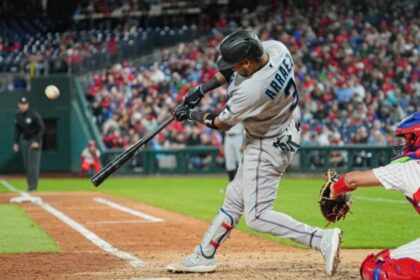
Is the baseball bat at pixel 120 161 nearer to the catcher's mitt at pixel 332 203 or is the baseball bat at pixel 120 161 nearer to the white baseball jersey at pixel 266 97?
the white baseball jersey at pixel 266 97

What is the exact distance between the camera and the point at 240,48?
6.34m

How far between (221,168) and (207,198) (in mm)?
8474

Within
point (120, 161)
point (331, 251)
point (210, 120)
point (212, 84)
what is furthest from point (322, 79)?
point (331, 251)

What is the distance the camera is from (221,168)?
24359mm

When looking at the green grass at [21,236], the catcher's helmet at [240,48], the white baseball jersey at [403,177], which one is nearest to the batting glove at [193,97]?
the catcher's helmet at [240,48]

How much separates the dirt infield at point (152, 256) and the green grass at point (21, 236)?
14 centimetres

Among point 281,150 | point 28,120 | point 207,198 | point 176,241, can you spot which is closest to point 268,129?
point 281,150

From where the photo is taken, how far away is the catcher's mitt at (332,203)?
6184 mm

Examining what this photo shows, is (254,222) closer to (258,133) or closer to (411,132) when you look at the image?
(258,133)

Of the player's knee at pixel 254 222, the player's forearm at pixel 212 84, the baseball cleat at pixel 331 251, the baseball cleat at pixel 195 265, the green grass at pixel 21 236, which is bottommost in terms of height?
the green grass at pixel 21 236

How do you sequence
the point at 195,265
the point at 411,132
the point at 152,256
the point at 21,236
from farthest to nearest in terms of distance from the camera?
the point at 21,236, the point at 152,256, the point at 195,265, the point at 411,132

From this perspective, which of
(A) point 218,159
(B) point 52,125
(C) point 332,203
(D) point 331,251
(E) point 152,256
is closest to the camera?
(C) point 332,203

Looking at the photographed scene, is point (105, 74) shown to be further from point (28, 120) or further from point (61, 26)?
point (28, 120)

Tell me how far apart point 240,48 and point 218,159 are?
18113mm
